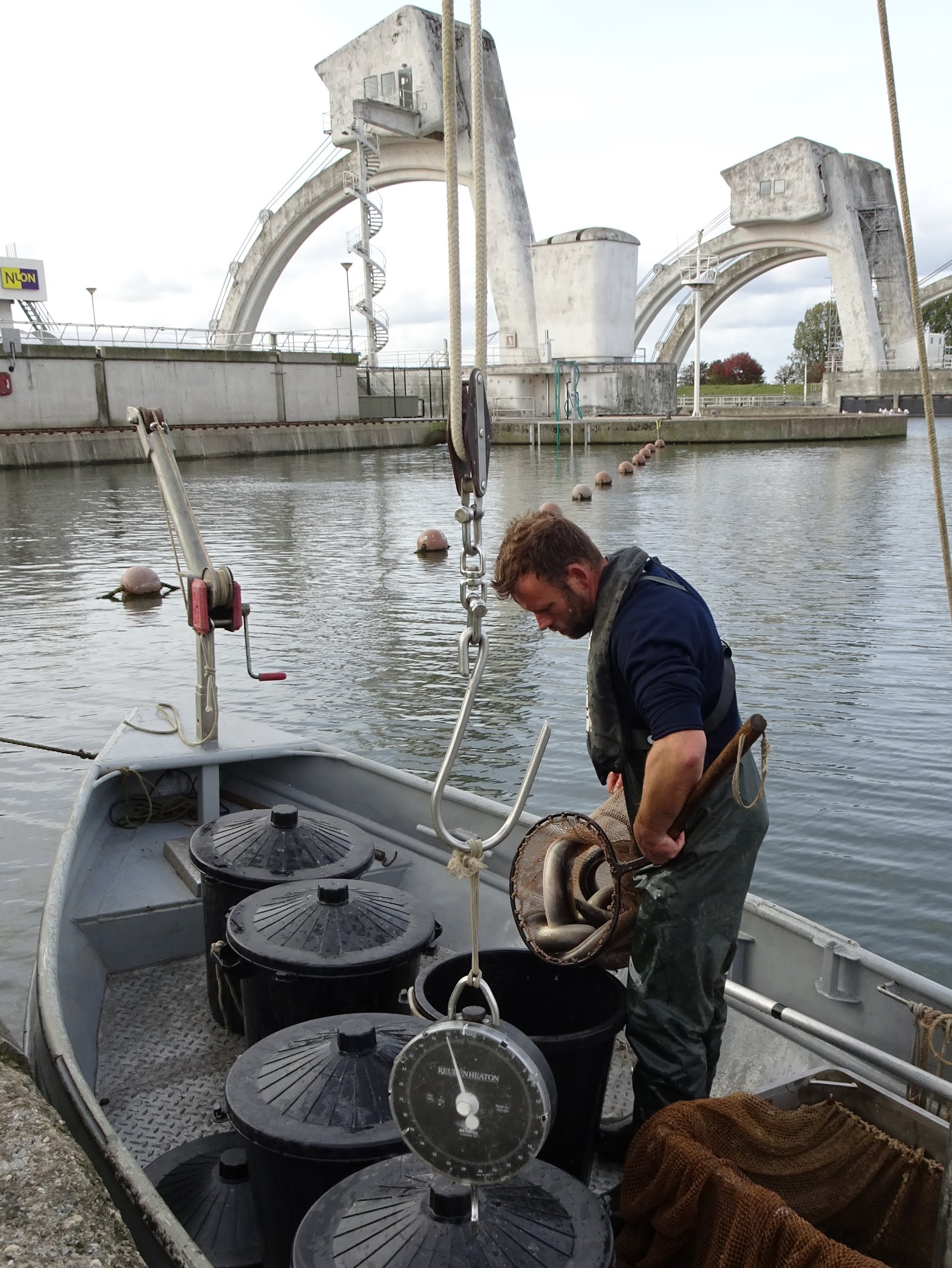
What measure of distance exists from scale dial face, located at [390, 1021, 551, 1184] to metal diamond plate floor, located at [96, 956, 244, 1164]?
6.02 feet

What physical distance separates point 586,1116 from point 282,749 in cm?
345

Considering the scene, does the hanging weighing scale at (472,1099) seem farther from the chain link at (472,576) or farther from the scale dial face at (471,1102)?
the chain link at (472,576)

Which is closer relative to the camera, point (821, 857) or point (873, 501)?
point (821, 857)

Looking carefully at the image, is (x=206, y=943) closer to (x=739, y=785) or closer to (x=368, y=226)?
(x=739, y=785)

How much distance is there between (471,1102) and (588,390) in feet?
186

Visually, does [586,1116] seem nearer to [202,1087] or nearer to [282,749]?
[202,1087]

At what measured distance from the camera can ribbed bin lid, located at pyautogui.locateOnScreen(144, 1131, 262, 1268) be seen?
320 cm

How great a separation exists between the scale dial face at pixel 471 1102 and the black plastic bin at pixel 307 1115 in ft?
1.39

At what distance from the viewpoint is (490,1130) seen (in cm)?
237

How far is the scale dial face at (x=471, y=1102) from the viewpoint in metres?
2.34

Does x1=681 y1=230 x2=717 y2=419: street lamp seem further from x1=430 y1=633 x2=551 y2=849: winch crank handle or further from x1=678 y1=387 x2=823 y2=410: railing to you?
x1=430 y1=633 x2=551 y2=849: winch crank handle

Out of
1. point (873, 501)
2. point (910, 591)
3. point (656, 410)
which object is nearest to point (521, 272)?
point (656, 410)

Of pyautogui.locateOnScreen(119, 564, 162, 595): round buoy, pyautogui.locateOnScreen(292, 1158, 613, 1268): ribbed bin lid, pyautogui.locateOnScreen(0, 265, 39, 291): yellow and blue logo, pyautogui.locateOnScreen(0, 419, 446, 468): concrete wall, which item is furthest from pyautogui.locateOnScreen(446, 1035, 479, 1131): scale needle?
pyautogui.locateOnScreen(0, 265, 39, 291): yellow and blue logo

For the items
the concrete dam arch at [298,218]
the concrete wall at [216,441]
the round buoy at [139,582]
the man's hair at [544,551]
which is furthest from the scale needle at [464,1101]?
the concrete dam arch at [298,218]
